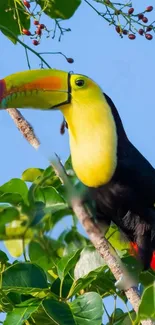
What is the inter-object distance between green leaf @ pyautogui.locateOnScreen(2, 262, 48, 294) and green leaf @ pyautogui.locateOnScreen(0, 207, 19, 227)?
78 cm

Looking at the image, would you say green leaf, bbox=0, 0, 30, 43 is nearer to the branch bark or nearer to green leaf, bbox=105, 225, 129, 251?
the branch bark

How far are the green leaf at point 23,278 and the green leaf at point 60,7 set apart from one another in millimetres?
714

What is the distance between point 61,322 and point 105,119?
100 centimetres

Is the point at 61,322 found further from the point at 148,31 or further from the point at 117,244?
the point at 148,31

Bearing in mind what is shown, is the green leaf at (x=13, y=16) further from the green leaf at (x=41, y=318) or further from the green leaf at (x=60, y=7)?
the green leaf at (x=41, y=318)

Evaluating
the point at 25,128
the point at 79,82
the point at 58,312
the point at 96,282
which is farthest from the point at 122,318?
the point at 79,82

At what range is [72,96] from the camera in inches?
89.9

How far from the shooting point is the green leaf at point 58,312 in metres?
1.38

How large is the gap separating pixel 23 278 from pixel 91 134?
78cm

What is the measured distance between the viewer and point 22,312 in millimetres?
1433

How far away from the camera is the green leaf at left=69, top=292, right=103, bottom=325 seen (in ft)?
4.57

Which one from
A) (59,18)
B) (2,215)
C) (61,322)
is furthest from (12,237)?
(59,18)

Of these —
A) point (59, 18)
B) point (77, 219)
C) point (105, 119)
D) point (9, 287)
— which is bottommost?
point (105, 119)

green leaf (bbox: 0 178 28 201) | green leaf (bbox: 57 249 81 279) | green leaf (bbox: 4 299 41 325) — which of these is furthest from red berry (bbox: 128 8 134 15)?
green leaf (bbox: 4 299 41 325)
